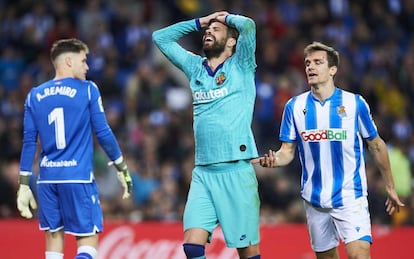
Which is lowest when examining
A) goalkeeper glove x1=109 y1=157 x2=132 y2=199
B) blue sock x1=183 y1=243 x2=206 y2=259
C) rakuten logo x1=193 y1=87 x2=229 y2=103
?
blue sock x1=183 y1=243 x2=206 y2=259

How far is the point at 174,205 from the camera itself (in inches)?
575

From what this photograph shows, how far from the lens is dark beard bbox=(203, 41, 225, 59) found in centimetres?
880

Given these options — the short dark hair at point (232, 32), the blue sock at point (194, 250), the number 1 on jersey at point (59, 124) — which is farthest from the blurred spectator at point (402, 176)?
the number 1 on jersey at point (59, 124)

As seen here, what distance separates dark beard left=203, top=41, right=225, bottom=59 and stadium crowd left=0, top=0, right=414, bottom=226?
5.04 meters

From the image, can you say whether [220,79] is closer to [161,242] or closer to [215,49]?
[215,49]

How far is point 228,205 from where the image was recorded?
8.57m

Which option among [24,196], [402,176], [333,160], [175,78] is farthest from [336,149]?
[175,78]

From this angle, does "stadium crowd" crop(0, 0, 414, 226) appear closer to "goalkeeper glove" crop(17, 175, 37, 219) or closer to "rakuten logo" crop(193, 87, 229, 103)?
"goalkeeper glove" crop(17, 175, 37, 219)

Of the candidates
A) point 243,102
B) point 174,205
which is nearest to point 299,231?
point 174,205

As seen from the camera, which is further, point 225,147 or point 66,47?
point 66,47

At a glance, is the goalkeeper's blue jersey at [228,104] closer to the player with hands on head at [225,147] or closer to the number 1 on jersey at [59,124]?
the player with hands on head at [225,147]

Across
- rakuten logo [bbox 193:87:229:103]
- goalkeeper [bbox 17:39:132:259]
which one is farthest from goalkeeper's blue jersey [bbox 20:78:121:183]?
rakuten logo [bbox 193:87:229:103]

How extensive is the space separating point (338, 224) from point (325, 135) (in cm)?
77

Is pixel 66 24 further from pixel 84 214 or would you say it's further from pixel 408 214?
pixel 84 214
